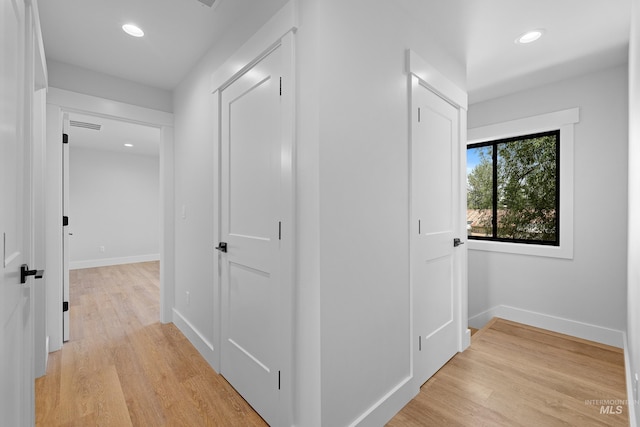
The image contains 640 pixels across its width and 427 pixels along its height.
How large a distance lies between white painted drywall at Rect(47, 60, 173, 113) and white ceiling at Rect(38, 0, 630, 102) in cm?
8

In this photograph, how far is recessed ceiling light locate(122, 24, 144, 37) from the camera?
6.72 ft

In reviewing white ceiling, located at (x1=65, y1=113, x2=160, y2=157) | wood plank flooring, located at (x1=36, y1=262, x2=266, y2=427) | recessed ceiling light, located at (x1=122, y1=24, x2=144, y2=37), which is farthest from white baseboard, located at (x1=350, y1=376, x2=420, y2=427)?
white ceiling, located at (x1=65, y1=113, x2=160, y2=157)

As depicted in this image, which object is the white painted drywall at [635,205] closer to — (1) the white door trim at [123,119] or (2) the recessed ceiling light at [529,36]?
(2) the recessed ceiling light at [529,36]

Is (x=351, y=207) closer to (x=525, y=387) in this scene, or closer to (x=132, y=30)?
(x=525, y=387)

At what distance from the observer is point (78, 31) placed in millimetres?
2094

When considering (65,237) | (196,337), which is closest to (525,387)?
(196,337)

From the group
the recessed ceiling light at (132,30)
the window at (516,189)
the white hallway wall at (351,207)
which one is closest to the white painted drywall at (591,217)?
the window at (516,189)

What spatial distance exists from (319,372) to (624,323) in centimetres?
299

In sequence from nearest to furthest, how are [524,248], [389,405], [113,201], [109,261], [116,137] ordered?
[389,405], [524,248], [116,137], [109,261], [113,201]

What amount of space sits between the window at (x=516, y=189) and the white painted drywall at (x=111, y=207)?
6552mm

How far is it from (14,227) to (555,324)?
161 inches

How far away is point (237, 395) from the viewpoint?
187 cm

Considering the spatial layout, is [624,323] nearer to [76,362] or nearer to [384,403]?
[384,403]

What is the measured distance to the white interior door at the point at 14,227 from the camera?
3.01 ft
